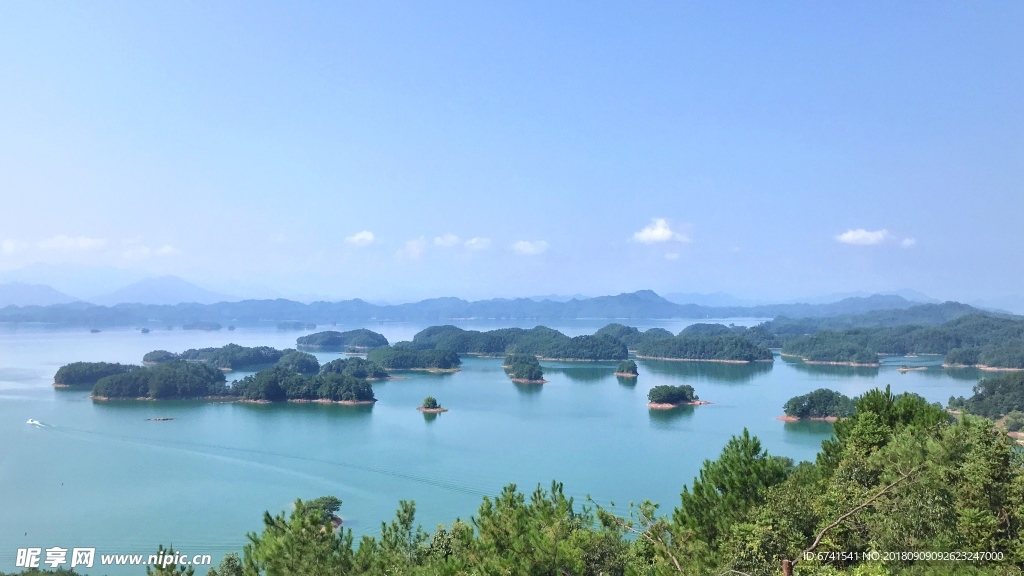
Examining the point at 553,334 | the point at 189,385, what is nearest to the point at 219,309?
the point at 553,334

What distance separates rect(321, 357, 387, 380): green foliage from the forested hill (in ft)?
210

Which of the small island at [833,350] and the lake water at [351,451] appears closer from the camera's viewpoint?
the lake water at [351,451]

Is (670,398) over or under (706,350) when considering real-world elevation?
under

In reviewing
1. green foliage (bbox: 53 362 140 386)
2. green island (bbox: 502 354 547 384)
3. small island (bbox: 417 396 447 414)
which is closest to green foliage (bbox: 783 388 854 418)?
small island (bbox: 417 396 447 414)

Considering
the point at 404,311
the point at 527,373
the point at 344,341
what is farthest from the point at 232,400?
the point at 404,311

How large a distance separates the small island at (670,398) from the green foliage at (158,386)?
1966 cm

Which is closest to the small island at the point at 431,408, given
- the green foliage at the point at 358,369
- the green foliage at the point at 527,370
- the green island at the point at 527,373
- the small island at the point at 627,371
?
the green island at the point at 527,373

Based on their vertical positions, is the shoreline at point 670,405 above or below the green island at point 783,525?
below

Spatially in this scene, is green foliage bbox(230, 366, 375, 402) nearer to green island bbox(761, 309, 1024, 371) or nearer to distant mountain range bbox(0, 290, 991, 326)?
green island bbox(761, 309, 1024, 371)

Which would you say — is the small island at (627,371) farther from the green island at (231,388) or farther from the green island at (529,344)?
the green island at (231,388)

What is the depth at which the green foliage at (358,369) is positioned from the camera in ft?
119

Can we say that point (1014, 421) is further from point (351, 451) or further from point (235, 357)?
point (235, 357)

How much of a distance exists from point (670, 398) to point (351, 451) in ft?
45.7

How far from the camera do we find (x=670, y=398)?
27.2m
